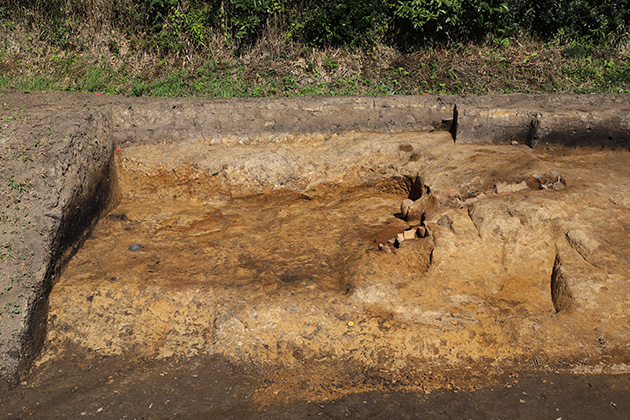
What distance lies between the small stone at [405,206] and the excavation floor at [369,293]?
68mm

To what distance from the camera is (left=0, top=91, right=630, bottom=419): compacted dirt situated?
2840 millimetres

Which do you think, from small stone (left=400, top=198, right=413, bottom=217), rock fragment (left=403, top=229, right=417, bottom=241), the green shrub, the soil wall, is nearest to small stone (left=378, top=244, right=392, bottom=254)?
rock fragment (left=403, top=229, right=417, bottom=241)

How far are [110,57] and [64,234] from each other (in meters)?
3.24

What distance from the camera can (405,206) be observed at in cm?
427

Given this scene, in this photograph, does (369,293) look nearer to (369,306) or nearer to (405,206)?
(369,306)

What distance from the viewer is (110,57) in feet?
20.3

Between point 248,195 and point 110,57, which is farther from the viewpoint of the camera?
point 110,57

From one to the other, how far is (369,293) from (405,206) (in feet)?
3.90

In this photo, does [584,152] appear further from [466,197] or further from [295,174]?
[295,174]

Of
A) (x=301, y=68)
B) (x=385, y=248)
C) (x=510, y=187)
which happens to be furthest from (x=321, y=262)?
(x=301, y=68)

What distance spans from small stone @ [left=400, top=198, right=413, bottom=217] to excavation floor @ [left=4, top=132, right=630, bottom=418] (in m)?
0.07

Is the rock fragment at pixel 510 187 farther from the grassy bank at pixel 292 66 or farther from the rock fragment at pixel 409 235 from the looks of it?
the grassy bank at pixel 292 66

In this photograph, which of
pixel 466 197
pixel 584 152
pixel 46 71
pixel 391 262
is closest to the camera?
pixel 391 262

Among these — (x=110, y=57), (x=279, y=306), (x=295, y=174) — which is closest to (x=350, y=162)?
(x=295, y=174)
